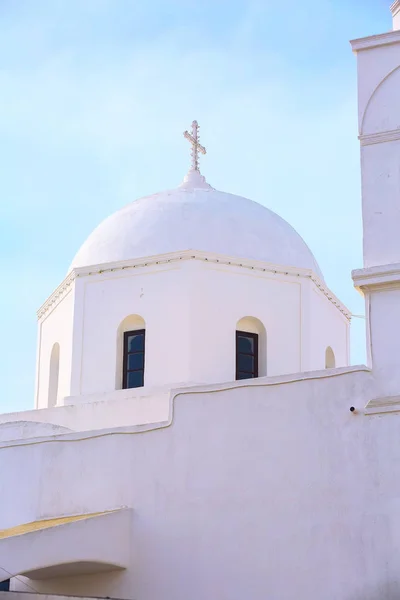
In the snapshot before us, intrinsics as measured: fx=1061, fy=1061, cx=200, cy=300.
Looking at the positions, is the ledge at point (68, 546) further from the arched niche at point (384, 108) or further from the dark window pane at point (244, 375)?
the arched niche at point (384, 108)

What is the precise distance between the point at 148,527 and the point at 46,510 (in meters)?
1.43

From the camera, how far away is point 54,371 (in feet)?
56.2

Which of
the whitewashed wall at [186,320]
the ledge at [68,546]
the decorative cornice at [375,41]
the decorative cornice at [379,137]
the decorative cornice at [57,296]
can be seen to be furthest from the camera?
the decorative cornice at [57,296]

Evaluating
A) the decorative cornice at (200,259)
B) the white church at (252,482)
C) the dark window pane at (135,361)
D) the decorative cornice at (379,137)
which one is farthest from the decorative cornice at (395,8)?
the dark window pane at (135,361)

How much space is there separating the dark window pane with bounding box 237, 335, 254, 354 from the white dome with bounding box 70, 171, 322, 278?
126 cm

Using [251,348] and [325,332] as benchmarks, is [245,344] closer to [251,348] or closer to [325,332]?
[251,348]

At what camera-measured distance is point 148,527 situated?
11484 millimetres

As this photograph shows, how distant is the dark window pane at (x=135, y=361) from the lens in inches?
615

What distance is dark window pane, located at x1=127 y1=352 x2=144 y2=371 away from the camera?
51.2 feet

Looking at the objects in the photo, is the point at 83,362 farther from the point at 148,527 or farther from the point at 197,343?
the point at 148,527

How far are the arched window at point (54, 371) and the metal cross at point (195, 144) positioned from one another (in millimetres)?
3879

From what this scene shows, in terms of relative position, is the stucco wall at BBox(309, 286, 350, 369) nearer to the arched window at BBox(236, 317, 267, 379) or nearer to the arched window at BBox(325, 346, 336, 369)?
the arched window at BBox(325, 346, 336, 369)

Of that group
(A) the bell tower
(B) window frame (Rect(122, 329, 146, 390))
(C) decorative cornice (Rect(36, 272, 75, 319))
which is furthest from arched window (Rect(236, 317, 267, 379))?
(A) the bell tower

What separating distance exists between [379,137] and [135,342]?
574 centimetres
